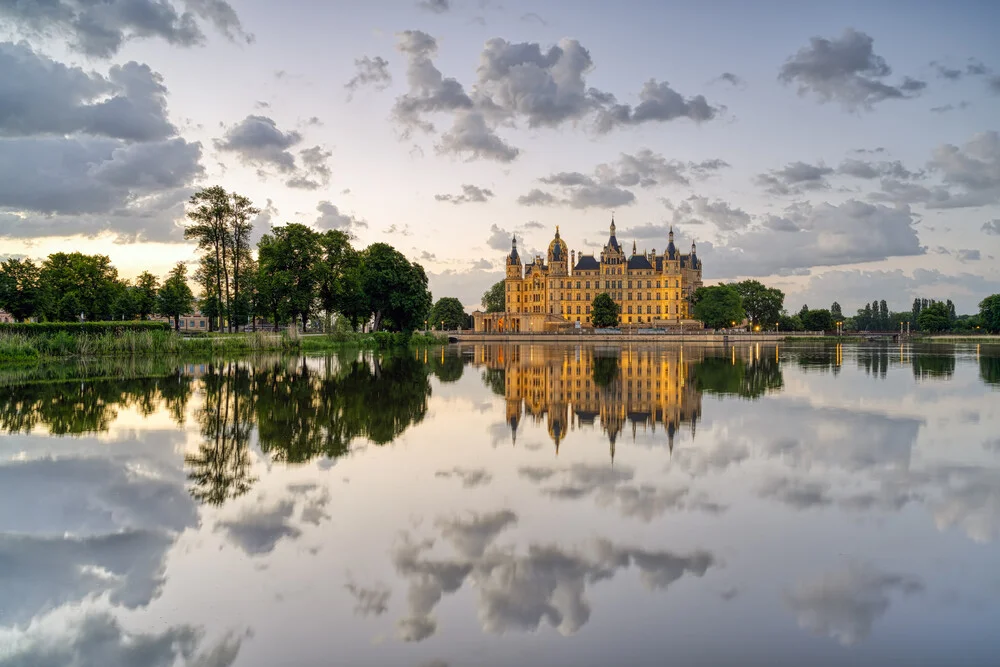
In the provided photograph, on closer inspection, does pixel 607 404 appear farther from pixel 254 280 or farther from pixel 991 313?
pixel 991 313

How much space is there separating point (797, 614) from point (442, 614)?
3020 mm

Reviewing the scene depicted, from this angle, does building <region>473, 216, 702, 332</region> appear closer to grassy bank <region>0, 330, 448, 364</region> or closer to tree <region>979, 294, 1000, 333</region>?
tree <region>979, 294, 1000, 333</region>

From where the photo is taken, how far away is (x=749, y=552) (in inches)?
276

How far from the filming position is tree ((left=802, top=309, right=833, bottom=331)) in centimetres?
15688

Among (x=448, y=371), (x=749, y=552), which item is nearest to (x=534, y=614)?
(x=749, y=552)

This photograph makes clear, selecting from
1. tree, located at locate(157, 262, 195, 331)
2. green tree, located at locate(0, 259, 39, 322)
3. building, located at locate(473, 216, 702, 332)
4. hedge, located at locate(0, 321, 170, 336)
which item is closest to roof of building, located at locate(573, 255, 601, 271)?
building, located at locate(473, 216, 702, 332)

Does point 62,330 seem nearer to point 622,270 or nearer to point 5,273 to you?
point 5,273

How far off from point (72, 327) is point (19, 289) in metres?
42.8

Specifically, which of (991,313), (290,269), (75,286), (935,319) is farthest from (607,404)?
(935,319)

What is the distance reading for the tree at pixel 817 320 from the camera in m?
157

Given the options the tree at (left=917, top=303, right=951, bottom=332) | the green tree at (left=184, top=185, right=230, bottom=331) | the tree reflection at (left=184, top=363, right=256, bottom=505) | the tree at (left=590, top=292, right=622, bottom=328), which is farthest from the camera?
the tree at (left=917, top=303, right=951, bottom=332)

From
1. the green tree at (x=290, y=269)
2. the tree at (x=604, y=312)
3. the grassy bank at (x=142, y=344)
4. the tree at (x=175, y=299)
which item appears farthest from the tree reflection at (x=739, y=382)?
the tree at (x=604, y=312)

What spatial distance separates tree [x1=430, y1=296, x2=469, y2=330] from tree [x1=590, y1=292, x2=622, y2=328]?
114ft

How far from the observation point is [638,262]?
508 ft
